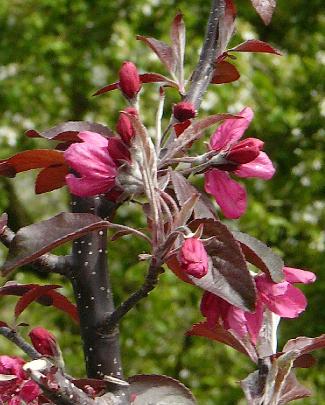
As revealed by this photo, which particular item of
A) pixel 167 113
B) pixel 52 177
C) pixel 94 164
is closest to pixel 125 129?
pixel 94 164

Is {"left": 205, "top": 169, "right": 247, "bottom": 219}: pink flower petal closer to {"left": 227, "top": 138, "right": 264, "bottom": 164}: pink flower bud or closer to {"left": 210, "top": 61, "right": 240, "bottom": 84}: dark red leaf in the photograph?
{"left": 227, "top": 138, "right": 264, "bottom": 164}: pink flower bud

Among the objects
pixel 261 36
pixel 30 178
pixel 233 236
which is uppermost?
pixel 233 236

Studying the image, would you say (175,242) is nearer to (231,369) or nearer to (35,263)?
(35,263)

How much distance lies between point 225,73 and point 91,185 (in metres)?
0.30

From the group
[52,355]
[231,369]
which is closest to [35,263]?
[52,355]

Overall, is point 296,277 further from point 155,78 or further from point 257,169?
point 155,78

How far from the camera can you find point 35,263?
0.83 metres

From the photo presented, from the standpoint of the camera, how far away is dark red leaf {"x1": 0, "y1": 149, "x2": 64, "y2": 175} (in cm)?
83

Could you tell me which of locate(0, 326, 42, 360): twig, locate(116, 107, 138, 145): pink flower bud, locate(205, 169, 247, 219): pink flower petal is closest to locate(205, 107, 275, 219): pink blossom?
locate(205, 169, 247, 219): pink flower petal

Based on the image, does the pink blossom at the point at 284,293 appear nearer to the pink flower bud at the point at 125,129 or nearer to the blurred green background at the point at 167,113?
the pink flower bud at the point at 125,129

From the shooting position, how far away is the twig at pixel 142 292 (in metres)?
0.75

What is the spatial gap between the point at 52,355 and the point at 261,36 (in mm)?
4424

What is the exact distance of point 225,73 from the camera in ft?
3.32

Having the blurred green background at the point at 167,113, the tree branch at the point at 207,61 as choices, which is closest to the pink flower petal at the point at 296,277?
the tree branch at the point at 207,61
